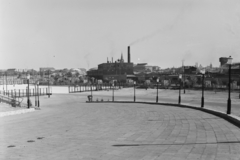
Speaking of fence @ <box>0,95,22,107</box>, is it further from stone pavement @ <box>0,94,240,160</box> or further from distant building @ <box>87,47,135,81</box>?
distant building @ <box>87,47,135,81</box>

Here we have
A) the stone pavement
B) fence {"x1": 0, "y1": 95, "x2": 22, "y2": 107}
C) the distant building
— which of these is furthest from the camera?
the distant building

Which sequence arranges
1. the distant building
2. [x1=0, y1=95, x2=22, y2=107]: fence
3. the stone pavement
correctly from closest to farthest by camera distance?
the stone pavement, [x1=0, y1=95, x2=22, y2=107]: fence, the distant building

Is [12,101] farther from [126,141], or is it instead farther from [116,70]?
[116,70]

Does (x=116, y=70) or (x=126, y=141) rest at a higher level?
(x=116, y=70)

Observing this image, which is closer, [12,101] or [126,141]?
[126,141]

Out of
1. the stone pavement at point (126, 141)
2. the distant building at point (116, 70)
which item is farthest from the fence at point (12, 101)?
the distant building at point (116, 70)

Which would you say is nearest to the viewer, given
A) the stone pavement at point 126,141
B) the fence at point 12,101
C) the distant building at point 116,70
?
the stone pavement at point 126,141

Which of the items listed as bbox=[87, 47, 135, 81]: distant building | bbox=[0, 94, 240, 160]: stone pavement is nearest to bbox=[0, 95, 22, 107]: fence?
bbox=[0, 94, 240, 160]: stone pavement

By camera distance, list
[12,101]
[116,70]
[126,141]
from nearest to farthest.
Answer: [126,141]
[12,101]
[116,70]

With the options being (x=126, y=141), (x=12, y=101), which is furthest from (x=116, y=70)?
(x=126, y=141)

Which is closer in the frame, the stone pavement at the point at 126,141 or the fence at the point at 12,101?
the stone pavement at the point at 126,141

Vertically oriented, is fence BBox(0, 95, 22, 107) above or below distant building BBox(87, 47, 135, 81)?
below

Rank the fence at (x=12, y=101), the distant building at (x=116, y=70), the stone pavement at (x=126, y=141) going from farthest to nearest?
1. the distant building at (x=116, y=70)
2. the fence at (x=12, y=101)
3. the stone pavement at (x=126, y=141)

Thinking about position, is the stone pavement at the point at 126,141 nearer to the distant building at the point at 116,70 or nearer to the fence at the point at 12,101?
the fence at the point at 12,101
